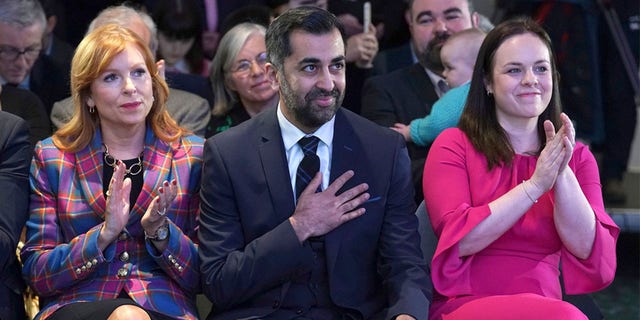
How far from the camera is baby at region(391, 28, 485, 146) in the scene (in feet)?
15.0

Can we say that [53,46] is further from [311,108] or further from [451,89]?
[311,108]

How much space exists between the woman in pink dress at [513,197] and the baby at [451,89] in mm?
442

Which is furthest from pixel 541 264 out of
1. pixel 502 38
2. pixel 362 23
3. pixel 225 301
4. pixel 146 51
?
pixel 362 23

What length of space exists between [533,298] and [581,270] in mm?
309

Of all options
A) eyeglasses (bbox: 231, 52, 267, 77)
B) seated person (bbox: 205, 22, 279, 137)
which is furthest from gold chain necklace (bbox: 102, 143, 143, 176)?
eyeglasses (bbox: 231, 52, 267, 77)

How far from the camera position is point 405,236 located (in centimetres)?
382

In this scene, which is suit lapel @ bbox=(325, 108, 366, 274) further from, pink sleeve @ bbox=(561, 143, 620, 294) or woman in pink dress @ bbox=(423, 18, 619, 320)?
pink sleeve @ bbox=(561, 143, 620, 294)

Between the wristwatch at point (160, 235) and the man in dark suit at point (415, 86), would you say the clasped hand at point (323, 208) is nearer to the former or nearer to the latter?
the wristwatch at point (160, 235)

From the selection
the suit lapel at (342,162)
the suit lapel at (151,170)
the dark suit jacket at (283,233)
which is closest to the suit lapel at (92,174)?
the suit lapel at (151,170)

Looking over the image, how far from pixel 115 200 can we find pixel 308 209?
588 millimetres

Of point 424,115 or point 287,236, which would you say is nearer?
point 287,236

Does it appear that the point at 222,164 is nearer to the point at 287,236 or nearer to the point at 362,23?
the point at 287,236

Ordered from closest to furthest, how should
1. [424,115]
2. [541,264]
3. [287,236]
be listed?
[287,236], [541,264], [424,115]

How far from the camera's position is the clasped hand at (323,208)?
371 centimetres
